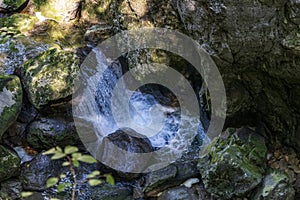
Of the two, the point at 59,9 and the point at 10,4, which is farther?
the point at 59,9

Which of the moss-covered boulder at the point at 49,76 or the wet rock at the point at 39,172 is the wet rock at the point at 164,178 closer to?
the wet rock at the point at 39,172

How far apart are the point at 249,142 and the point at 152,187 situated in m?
1.28

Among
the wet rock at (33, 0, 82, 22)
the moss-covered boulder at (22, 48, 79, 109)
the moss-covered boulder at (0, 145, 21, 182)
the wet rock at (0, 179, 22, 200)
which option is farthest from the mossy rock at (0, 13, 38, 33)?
the wet rock at (0, 179, 22, 200)

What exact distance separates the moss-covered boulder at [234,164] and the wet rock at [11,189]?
2196 millimetres

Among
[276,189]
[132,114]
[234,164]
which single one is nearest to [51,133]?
[132,114]

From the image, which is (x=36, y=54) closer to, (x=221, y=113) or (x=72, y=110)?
(x=72, y=110)

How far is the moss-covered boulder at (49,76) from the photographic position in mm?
4445

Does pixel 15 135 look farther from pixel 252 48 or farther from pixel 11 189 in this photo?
pixel 252 48

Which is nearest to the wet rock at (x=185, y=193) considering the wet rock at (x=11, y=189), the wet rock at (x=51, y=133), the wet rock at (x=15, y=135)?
the wet rock at (x=51, y=133)

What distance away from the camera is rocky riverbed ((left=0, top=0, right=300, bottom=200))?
3361 millimetres

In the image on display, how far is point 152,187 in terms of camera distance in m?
4.11

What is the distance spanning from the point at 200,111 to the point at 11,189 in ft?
8.73

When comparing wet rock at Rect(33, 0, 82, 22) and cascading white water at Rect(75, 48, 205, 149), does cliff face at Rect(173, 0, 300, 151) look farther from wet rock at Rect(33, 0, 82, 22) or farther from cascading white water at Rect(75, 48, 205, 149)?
wet rock at Rect(33, 0, 82, 22)

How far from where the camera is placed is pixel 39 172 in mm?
4223
